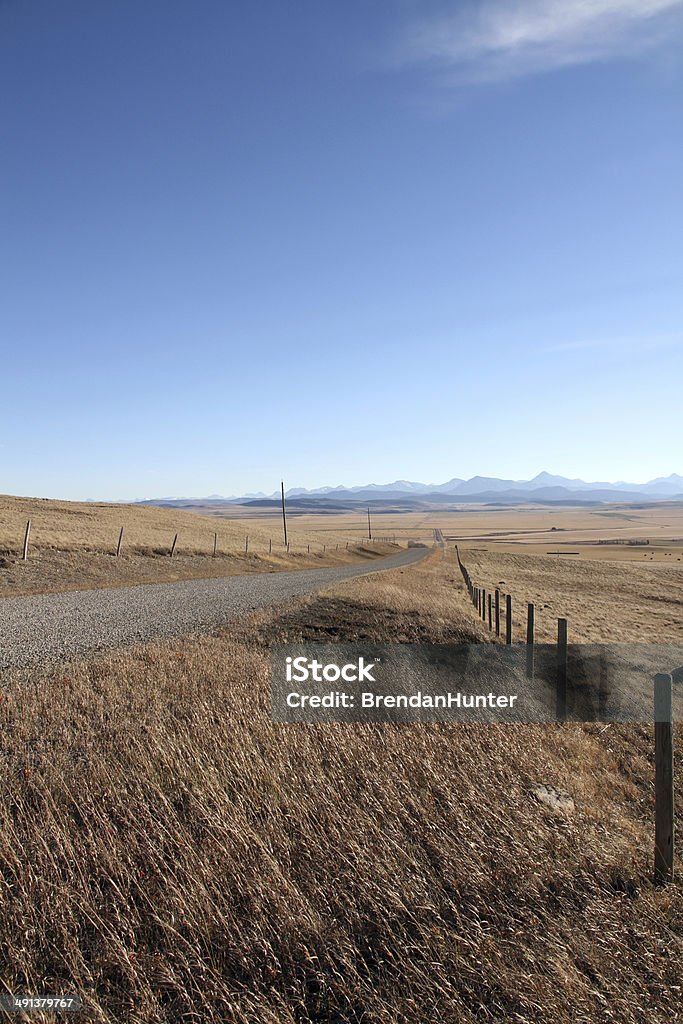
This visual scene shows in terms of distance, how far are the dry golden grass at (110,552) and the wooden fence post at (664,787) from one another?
21042 mm

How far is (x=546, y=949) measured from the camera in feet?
12.4

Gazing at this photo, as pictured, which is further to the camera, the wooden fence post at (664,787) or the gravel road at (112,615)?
the gravel road at (112,615)

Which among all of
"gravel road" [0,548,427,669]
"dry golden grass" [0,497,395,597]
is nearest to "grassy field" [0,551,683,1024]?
"gravel road" [0,548,427,669]

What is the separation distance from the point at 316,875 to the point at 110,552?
1176 inches

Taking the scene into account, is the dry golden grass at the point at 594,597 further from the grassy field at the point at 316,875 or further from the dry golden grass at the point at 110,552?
the dry golden grass at the point at 110,552

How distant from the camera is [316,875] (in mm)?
4488

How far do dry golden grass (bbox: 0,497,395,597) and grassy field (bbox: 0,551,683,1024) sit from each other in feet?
58.8

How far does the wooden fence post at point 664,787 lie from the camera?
4.93 m

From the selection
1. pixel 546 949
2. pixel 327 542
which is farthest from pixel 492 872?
pixel 327 542

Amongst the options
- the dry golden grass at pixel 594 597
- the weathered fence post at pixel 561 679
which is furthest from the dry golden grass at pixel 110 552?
the weathered fence post at pixel 561 679

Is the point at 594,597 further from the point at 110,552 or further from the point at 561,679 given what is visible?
the point at 110,552

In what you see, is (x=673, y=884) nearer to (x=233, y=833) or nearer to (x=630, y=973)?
(x=630, y=973)

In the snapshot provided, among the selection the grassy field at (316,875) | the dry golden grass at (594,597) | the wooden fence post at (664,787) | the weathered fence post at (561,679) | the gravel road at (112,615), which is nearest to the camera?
the grassy field at (316,875)

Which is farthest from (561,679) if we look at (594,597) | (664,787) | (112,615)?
(594,597)
